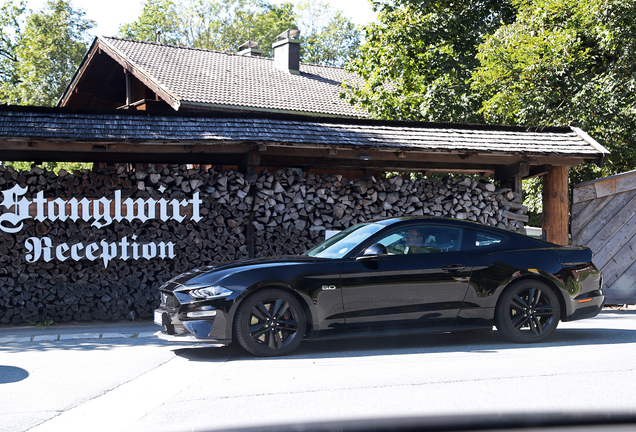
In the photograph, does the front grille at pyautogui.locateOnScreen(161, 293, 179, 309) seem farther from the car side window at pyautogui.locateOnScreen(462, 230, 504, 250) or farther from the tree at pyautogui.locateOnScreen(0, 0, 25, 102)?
the tree at pyautogui.locateOnScreen(0, 0, 25, 102)

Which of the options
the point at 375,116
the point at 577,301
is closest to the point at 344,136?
the point at 577,301

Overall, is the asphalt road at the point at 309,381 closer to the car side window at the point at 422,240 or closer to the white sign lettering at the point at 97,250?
the car side window at the point at 422,240

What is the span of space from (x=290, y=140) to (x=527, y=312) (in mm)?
4678

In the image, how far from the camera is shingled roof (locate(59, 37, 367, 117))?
67.5 feet

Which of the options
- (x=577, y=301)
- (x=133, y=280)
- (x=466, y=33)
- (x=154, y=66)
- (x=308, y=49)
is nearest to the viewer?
(x=577, y=301)

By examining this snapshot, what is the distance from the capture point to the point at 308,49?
204ft

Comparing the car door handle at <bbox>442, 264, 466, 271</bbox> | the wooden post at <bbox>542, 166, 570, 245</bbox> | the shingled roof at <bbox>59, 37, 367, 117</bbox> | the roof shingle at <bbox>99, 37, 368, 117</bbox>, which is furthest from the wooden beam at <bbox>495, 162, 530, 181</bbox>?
the roof shingle at <bbox>99, 37, 368, 117</bbox>

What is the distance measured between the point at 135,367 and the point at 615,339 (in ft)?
18.0

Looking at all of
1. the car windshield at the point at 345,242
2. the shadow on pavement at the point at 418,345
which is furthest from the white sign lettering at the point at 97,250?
the car windshield at the point at 345,242

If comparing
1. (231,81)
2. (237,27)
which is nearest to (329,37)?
(237,27)

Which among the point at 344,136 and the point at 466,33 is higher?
the point at 466,33

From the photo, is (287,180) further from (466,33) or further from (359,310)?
(466,33)

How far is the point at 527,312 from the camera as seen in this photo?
716cm

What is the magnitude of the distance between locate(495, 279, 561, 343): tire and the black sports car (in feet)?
0.04
